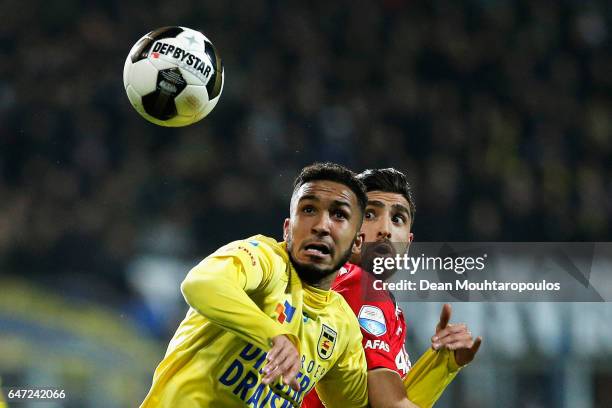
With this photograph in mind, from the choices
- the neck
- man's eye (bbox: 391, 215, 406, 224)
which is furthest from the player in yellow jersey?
man's eye (bbox: 391, 215, 406, 224)

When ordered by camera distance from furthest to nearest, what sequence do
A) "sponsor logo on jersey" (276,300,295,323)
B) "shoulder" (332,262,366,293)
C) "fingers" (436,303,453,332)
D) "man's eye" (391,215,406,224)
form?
1. "man's eye" (391,215,406,224)
2. "shoulder" (332,262,366,293)
3. "fingers" (436,303,453,332)
4. "sponsor logo on jersey" (276,300,295,323)

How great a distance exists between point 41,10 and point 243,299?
27.7 ft

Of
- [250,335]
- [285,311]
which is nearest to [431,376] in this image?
[285,311]

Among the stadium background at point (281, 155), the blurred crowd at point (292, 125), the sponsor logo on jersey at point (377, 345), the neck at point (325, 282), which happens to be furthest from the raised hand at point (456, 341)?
the blurred crowd at point (292, 125)

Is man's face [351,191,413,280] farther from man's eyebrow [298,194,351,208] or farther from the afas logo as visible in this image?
man's eyebrow [298,194,351,208]

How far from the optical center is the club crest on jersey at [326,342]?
3570 millimetres

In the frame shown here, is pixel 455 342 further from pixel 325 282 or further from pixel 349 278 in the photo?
pixel 325 282

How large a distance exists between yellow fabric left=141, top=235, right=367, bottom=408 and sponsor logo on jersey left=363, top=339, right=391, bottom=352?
0.40ft

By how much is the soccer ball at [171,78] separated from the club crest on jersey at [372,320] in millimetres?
1659

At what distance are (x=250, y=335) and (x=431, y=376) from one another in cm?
150

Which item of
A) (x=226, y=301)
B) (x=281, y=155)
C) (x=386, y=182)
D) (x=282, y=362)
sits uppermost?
(x=281, y=155)

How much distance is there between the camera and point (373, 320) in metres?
4.09

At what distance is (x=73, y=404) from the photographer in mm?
6711

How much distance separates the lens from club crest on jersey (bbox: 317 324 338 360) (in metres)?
3.57
